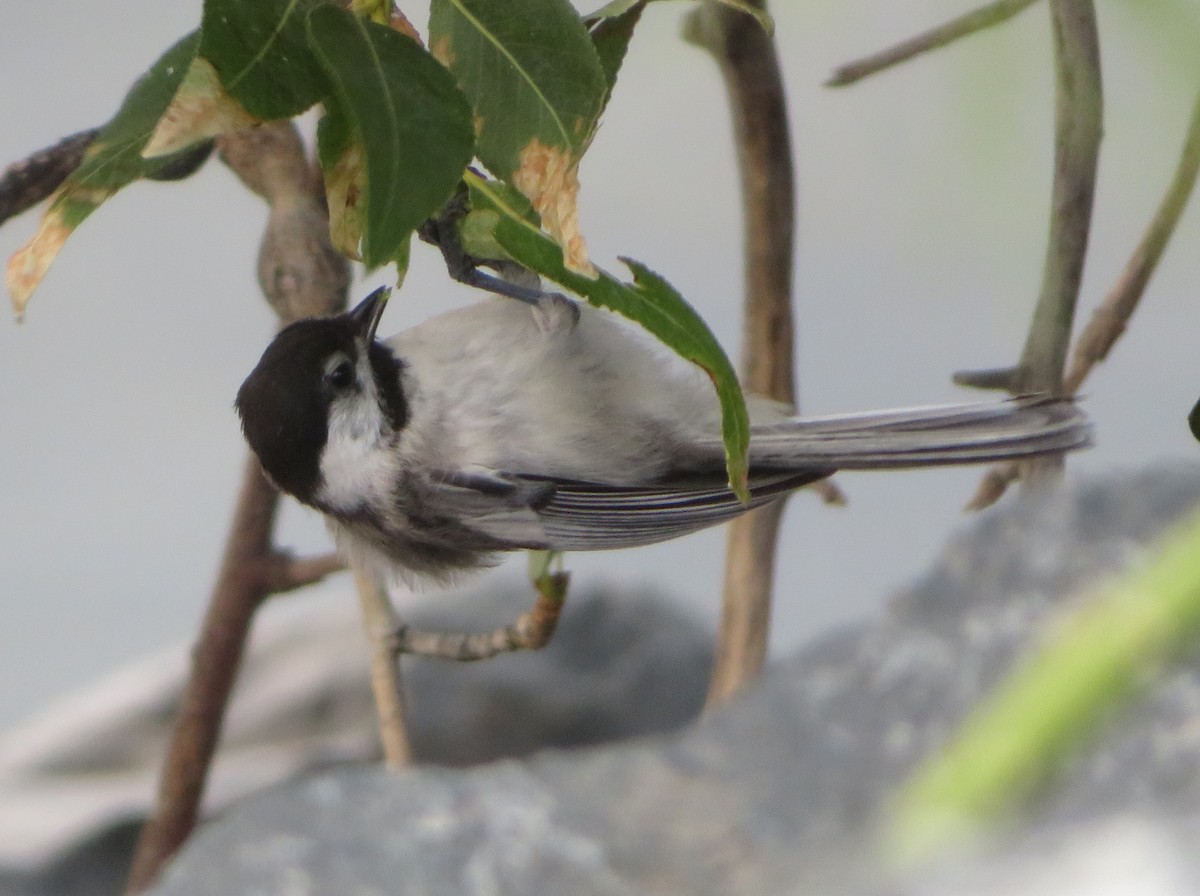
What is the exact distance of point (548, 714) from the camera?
8.21ft

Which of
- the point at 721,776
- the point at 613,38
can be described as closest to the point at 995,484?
the point at 721,776

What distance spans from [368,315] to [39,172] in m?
0.35

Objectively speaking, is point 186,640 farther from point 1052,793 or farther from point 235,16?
point 1052,793

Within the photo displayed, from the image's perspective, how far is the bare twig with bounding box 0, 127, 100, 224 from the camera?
118 centimetres

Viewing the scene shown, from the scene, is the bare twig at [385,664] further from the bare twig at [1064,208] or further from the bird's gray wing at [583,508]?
the bare twig at [1064,208]

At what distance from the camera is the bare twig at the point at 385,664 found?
1.42m

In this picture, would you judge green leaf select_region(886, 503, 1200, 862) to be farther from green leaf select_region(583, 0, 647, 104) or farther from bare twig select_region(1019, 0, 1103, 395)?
bare twig select_region(1019, 0, 1103, 395)

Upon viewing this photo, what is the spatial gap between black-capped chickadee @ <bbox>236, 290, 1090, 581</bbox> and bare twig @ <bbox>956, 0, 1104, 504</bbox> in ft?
0.73

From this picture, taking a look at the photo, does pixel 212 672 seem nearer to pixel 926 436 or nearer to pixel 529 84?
pixel 926 436

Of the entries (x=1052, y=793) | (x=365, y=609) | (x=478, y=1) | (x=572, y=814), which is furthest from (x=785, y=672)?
(x=1052, y=793)

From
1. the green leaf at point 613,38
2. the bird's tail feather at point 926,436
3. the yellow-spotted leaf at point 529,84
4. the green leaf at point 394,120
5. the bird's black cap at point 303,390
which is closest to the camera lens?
the green leaf at point 394,120

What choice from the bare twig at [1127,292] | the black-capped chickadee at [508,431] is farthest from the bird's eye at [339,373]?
the bare twig at [1127,292]

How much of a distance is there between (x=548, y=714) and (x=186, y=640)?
0.84m

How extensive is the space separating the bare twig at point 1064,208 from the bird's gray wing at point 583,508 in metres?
0.24
